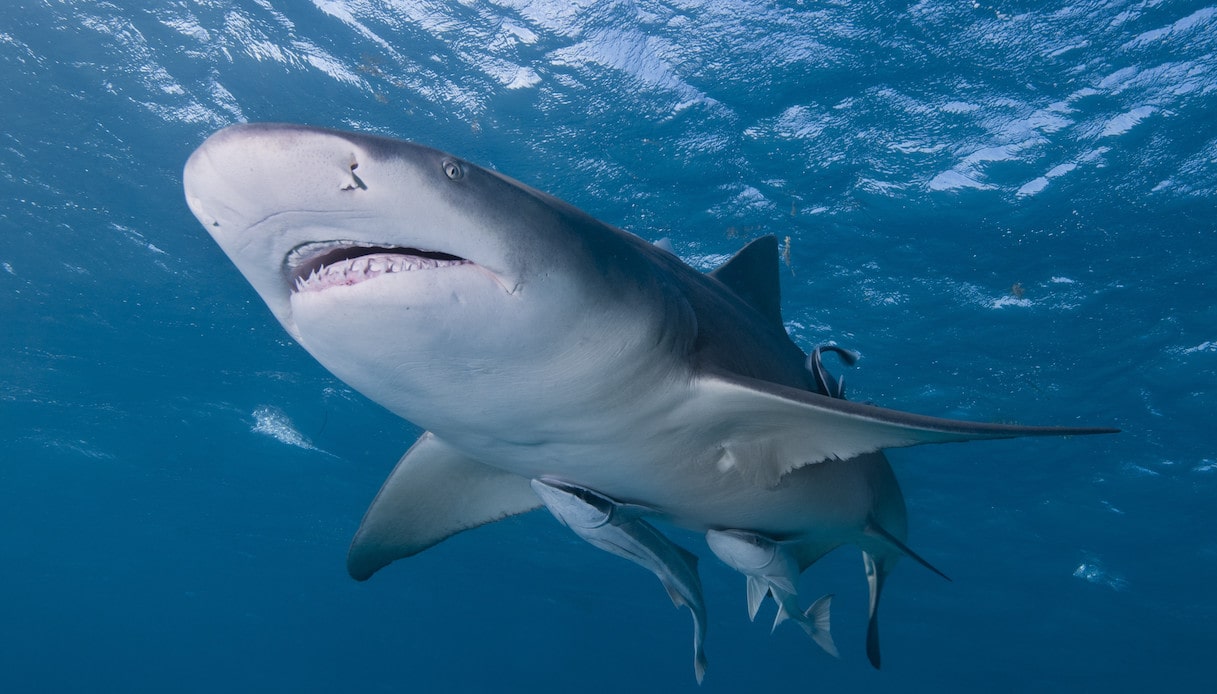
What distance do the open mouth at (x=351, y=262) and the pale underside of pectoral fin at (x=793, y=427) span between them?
125 cm

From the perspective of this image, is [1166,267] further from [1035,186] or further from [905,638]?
[905,638]

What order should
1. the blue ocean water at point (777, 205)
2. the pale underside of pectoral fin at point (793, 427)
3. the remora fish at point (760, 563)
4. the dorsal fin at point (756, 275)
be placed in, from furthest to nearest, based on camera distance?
the blue ocean water at point (777, 205) < the dorsal fin at point (756, 275) < the remora fish at point (760, 563) < the pale underside of pectoral fin at point (793, 427)

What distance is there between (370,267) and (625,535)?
2.23 meters

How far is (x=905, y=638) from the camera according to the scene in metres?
39.7

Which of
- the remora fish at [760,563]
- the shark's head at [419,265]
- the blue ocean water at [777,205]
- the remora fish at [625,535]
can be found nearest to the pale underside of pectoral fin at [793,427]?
the shark's head at [419,265]

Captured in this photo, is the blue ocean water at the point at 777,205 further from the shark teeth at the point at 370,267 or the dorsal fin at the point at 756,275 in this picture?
the shark teeth at the point at 370,267

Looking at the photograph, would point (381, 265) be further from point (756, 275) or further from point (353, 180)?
point (756, 275)

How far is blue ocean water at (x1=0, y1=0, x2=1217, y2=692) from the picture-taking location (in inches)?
305

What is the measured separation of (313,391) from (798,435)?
16877 millimetres

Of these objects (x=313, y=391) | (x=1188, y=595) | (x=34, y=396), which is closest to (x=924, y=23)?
(x=313, y=391)

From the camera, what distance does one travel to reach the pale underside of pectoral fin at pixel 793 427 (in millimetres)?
2500

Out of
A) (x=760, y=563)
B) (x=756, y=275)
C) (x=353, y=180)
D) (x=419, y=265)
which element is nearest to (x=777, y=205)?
(x=756, y=275)

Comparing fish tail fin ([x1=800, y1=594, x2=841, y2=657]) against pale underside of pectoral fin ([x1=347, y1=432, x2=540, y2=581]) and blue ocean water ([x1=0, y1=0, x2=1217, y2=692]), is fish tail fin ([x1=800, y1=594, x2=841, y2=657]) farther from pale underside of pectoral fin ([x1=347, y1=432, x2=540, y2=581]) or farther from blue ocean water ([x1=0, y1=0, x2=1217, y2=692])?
blue ocean water ([x1=0, y1=0, x2=1217, y2=692])

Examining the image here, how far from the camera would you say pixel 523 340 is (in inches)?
86.5
